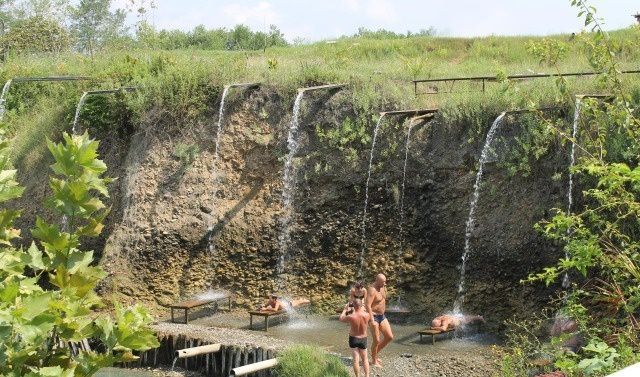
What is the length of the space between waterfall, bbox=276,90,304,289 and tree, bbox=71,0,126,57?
18.6 m

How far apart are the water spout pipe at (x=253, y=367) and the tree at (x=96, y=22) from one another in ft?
81.0

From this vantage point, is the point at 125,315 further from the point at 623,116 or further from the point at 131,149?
the point at 131,149

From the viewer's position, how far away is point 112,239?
1750 cm

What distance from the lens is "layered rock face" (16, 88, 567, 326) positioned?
15258mm

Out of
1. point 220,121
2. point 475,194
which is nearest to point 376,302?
point 475,194

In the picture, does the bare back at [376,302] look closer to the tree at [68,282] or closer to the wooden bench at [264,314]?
the wooden bench at [264,314]

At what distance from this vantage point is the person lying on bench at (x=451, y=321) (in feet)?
45.3

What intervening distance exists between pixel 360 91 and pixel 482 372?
24.3ft

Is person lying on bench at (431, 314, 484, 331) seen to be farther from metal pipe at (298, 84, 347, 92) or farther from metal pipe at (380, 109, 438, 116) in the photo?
metal pipe at (298, 84, 347, 92)

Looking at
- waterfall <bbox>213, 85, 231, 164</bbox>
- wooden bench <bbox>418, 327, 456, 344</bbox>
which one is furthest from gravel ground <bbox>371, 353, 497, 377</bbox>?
waterfall <bbox>213, 85, 231, 164</bbox>

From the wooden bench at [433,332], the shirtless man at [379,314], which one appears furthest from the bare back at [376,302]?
the wooden bench at [433,332]

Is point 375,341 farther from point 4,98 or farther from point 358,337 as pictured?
point 4,98

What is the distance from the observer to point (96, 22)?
44938 millimetres

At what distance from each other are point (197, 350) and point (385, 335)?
254 centimetres
